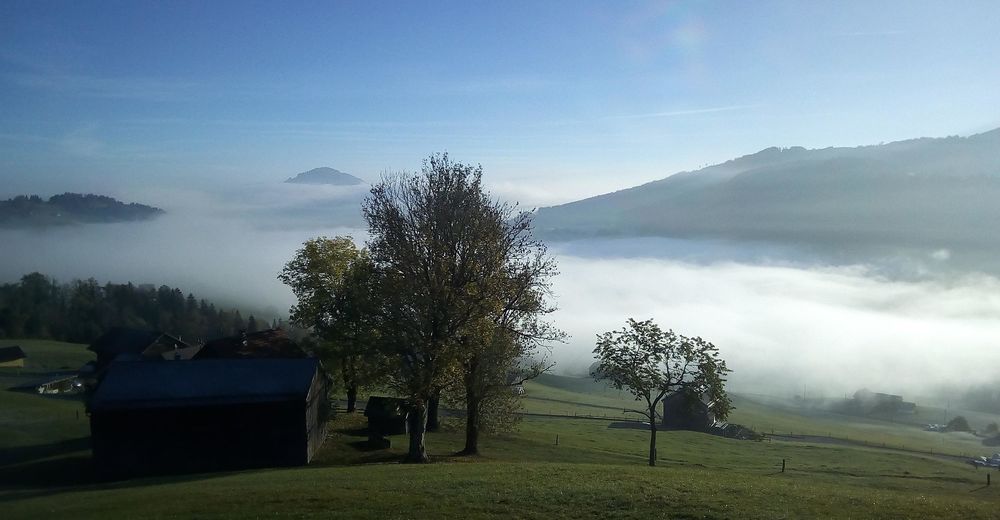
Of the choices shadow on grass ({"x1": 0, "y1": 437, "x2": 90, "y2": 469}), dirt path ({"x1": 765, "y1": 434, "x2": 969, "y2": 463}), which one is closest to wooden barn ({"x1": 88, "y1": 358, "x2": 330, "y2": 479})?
shadow on grass ({"x1": 0, "y1": 437, "x2": 90, "y2": 469})

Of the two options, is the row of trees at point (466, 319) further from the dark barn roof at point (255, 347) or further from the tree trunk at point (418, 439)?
the dark barn roof at point (255, 347)

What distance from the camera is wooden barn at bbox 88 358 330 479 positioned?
116 ft

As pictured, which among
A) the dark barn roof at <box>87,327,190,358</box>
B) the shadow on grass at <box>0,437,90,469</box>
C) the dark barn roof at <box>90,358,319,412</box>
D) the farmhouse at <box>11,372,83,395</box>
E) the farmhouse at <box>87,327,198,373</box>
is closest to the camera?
the shadow on grass at <box>0,437,90,469</box>

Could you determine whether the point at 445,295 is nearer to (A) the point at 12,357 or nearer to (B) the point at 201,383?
(B) the point at 201,383

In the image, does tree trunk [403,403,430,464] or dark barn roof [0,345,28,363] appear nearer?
tree trunk [403,403,430,464]

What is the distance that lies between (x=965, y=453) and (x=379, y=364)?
81398mm

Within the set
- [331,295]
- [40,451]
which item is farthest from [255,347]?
[40,451]

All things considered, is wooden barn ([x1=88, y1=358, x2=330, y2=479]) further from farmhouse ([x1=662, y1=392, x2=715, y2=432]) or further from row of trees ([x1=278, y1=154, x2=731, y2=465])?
farmhouse ([x1=662, y1=392, x2=715, y2=432])

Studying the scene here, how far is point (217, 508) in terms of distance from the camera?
66.1ft

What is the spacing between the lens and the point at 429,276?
34.8 metres

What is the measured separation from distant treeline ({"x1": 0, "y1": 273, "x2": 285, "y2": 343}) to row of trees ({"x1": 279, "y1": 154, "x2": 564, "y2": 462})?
91613mm

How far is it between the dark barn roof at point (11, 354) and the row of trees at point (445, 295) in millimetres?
76721

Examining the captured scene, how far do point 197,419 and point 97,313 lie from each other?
104298 mm

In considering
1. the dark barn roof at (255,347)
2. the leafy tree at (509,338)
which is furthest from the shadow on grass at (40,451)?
the leafy tree at (509,338)
